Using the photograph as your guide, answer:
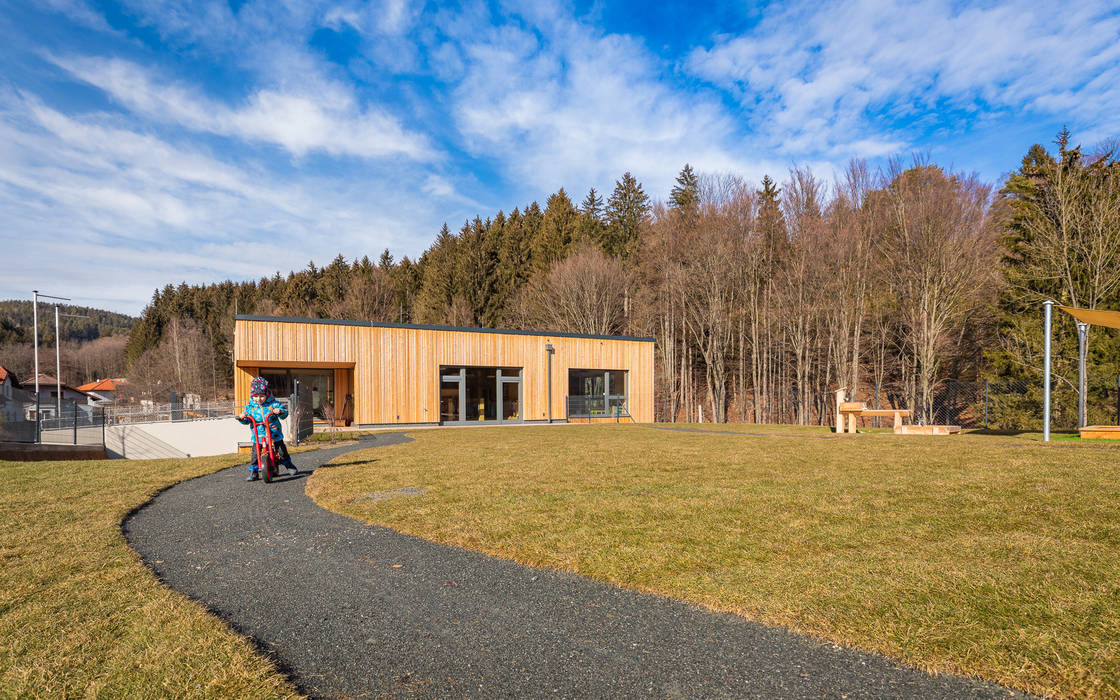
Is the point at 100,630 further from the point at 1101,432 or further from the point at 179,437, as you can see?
the point at 179,437

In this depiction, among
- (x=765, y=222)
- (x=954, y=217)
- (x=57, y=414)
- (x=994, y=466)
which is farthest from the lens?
(x=765, y=222)

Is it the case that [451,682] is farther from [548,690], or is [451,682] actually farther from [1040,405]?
[1040,405]

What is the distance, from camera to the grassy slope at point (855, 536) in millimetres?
2828

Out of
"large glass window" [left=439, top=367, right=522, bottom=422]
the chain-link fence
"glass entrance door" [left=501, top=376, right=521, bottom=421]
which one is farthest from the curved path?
"glass entrance door" [left=501, top=376, right=521, bottom=421]

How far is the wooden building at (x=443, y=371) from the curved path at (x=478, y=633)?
53.8 feet

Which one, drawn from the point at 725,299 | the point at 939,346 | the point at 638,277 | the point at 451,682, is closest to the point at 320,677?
the point at 451,682

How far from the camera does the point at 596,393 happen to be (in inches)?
1038

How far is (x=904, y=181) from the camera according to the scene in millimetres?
24969

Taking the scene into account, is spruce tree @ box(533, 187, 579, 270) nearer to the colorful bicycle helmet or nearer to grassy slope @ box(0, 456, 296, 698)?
the colorful bicycle helmet

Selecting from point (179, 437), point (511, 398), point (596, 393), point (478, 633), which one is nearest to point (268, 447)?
point (478, 633)

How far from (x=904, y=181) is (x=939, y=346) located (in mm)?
7256

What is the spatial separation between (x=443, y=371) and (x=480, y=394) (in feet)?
6.11

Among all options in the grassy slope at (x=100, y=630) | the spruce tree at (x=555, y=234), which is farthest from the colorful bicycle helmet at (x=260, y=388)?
the spruce tree at (x=555, y=234)

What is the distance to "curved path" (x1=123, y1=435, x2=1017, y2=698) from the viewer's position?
96.7 inches
